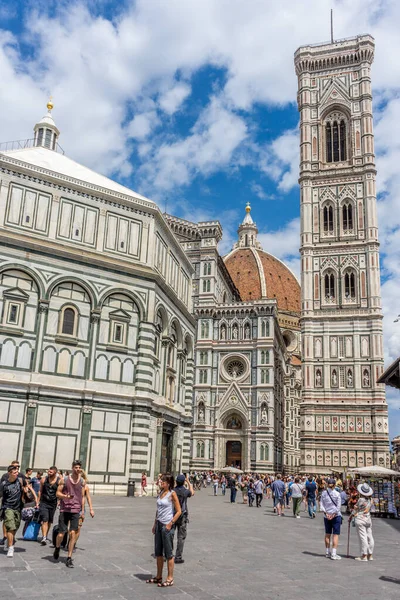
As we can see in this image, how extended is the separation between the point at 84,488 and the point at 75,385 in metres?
14.8

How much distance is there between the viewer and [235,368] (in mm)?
58281

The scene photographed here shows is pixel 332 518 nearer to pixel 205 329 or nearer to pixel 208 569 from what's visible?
pixel 208 569

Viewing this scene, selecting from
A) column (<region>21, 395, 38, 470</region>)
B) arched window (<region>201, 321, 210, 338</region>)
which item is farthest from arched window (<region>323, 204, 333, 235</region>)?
column (<region>21, 395, 38, 470</region>)

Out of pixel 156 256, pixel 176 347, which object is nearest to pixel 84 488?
pixel 156 256

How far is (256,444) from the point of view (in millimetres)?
54719

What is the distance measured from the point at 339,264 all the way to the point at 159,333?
126ft

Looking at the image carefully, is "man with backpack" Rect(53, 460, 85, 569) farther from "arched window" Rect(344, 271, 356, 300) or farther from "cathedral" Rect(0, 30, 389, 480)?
"arched window" Rect(344, 271, 356, 300)

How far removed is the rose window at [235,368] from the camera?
5794 cm

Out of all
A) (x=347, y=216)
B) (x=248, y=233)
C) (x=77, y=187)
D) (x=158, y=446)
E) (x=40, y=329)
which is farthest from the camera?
(x=248, y=233)

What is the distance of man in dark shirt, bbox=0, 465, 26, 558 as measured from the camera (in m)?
8.76

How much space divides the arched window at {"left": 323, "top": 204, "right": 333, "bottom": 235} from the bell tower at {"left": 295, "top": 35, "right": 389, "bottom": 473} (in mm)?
114

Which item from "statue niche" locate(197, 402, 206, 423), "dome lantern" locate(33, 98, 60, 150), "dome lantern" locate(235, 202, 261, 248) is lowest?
"statue niche" locate(197, 402, 206, 423)

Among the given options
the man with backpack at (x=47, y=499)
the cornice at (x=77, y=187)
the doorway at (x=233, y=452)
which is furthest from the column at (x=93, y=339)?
the doorway at (x=233, y=452)

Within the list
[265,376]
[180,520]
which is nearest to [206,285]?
[265,376]
